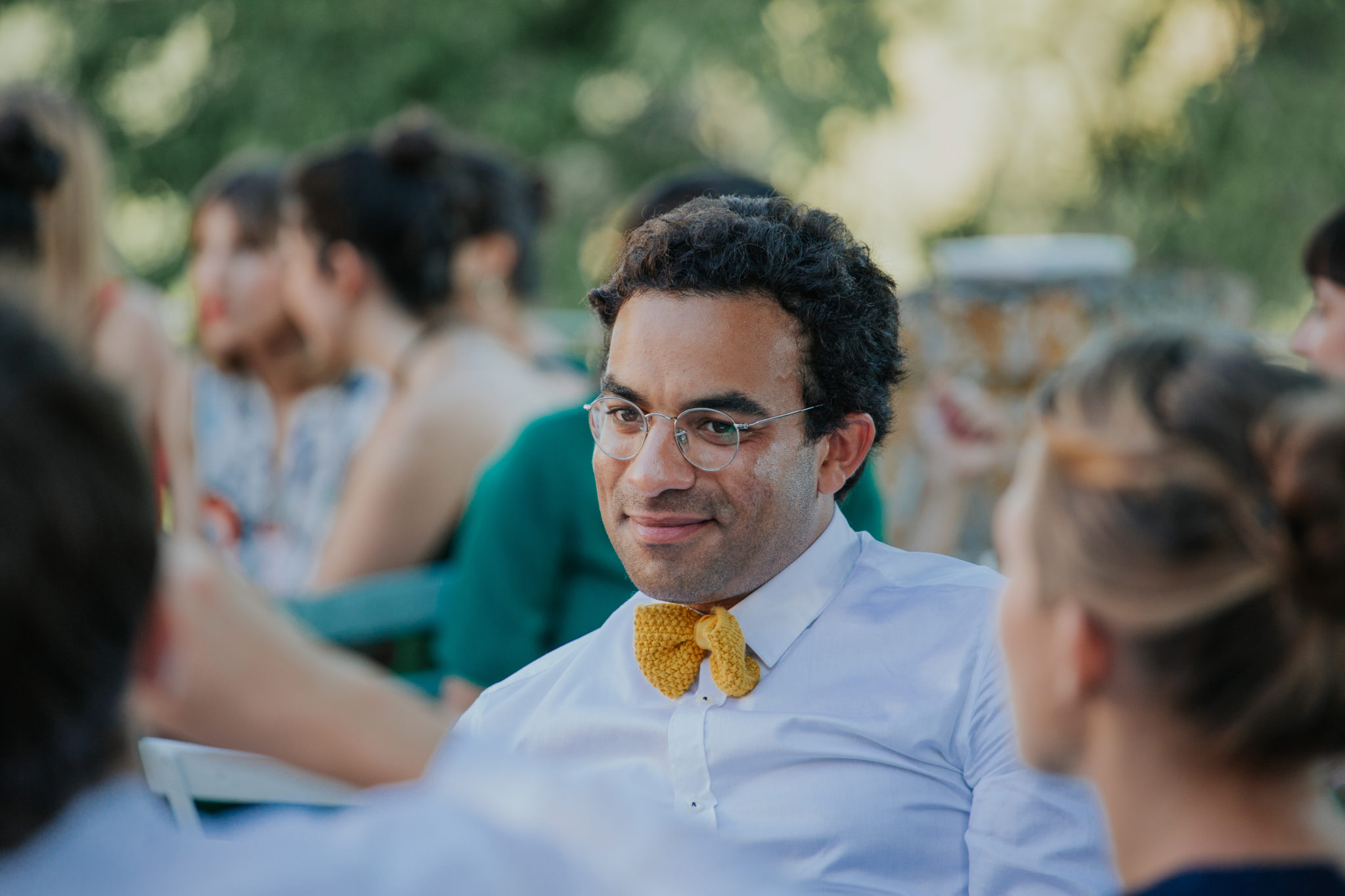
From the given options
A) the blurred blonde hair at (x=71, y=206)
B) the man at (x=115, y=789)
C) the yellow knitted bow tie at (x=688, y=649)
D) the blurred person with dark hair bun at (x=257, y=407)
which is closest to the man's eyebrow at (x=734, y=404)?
the yellow knitted bow tie at (x=688, y=649)

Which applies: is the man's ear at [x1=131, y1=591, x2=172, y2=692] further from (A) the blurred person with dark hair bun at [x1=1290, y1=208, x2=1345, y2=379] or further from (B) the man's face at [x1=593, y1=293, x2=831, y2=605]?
(A) the blurred person with dark hair bun at [x1=1290, y1=208, x2=1345, y2=379]

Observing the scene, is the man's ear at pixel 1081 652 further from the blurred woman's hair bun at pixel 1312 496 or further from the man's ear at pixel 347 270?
the man's ear at pixel 347 270

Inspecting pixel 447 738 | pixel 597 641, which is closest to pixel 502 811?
pixel 447 738

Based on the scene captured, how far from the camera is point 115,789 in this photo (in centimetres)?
96

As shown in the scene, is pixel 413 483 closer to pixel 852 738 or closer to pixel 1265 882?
pixel 852 738

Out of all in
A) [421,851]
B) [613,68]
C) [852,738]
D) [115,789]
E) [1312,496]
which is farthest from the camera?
[613,68]

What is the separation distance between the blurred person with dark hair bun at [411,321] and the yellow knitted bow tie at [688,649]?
1699mm

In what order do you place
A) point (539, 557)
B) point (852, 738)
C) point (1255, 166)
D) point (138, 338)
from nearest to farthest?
point (852, 738)
point (539, 557)
point (138, 338)
point (1255, 166)

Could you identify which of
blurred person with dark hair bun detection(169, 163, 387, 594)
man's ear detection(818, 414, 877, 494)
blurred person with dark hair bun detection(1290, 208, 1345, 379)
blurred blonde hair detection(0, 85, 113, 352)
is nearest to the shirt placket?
man's ear detection(818, 414, 877, 494)

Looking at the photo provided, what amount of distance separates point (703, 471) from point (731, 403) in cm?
11

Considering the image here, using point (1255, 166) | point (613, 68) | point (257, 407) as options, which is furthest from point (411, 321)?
point (1255, 166)

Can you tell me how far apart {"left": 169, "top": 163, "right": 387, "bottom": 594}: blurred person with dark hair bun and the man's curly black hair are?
2.28 meters

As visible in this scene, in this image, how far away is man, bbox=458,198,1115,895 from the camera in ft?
6.00

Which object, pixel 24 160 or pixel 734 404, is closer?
pixel 734 404
